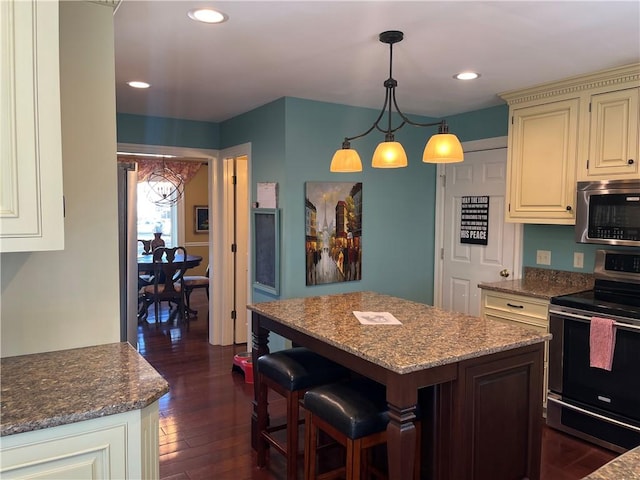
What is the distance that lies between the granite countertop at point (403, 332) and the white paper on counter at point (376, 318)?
0.03 metres

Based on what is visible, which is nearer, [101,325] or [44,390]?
[44,390]

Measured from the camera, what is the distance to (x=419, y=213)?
4.65 m

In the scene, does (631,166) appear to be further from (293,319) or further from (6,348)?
(6,348)

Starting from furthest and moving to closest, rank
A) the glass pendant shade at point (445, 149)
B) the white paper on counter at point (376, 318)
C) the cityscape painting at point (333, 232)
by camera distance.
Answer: the cityscape painting at point (333, 232), the white paper on counter at point (376, 318), the glass pendant shade at point (445, 149)

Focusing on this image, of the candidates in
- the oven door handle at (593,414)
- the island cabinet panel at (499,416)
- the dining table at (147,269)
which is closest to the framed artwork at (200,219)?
the dining table at (147,269)

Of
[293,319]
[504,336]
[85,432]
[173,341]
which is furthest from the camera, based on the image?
[173,341]

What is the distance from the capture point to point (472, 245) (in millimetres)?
4426

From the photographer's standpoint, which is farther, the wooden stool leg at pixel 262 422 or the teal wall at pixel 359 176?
the teal wall at pixel 359 176

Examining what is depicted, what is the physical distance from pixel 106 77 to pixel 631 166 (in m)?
2.97

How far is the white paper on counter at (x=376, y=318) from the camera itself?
245cm

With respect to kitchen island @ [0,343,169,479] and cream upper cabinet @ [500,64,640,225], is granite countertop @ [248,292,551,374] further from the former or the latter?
cream upper cabinet @ [500,64,640,225]

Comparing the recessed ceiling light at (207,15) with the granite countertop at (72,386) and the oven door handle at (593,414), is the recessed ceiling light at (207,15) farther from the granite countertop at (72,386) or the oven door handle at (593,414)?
the oven door handle at (593,414)

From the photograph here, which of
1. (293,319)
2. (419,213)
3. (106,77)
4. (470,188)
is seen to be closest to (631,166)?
(470,188)

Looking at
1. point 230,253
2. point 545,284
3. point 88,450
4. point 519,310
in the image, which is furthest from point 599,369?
point 230,253
